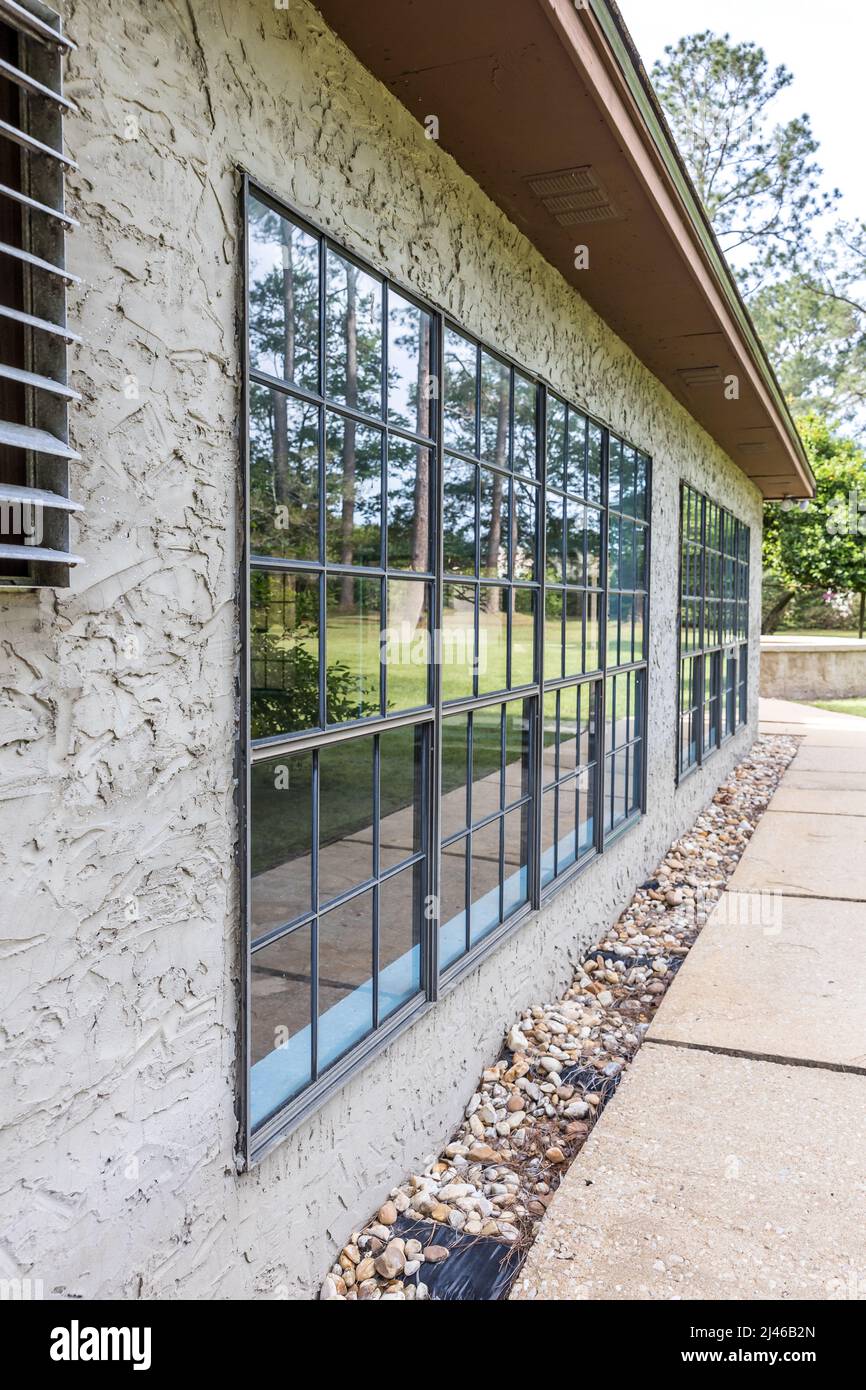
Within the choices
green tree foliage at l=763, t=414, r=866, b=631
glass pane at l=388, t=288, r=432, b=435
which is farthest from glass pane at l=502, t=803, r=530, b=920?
green tree foliage at l=763, t=414, r=866, b=631

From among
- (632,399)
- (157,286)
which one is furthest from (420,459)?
(632,399)

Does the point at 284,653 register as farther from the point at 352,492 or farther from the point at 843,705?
the point at 843,705

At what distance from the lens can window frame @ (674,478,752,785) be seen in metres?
7.41

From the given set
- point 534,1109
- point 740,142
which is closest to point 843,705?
point 740,142

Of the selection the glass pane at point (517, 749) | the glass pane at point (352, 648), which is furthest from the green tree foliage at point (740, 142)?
the glass pane at point (352, 648)

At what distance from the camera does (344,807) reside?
11.1ft

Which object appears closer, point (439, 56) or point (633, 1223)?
point (439, 56)

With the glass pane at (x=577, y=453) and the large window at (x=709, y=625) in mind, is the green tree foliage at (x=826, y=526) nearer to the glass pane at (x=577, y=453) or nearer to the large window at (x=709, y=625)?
the large window at (x=709, y=625)

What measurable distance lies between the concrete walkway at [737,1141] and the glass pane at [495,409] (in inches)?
96.4

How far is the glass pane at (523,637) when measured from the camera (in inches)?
159

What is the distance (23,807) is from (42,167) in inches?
Result: 41.1
